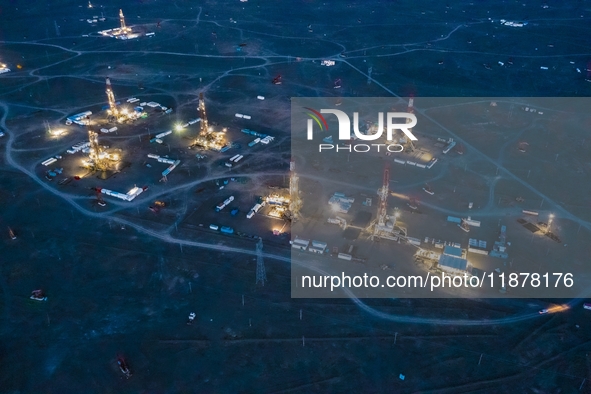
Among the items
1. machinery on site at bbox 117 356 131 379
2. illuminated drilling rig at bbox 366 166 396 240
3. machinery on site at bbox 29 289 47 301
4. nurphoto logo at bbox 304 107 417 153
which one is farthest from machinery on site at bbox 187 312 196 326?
nurphoto logo at bbox 304 107 417 153

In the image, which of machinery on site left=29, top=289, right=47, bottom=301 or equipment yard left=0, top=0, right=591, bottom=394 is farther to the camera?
machinery on site left=29, top=289, right=47, bottom=301

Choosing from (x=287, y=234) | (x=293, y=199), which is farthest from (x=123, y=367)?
(x=293, y=199)

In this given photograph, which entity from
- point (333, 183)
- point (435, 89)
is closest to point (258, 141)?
point (333, 183)

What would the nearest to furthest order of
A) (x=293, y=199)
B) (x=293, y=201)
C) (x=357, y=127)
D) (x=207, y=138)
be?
(x=293, y=201) < (x=293, y=199) < (x=207, y=138) < (x=357, y=127)

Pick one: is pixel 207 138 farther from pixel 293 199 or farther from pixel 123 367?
pixel 123 367

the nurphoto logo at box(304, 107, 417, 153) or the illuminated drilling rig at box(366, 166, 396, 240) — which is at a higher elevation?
the nurphoto logo at box(304, 107, 417, 153)

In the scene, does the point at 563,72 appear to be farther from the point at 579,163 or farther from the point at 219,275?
the point at 219,275

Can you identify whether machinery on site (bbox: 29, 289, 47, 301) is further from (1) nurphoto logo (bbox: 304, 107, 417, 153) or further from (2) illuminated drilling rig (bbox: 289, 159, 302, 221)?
(1) nurphoto logo (bbox: 304, 107, 417, 153)
